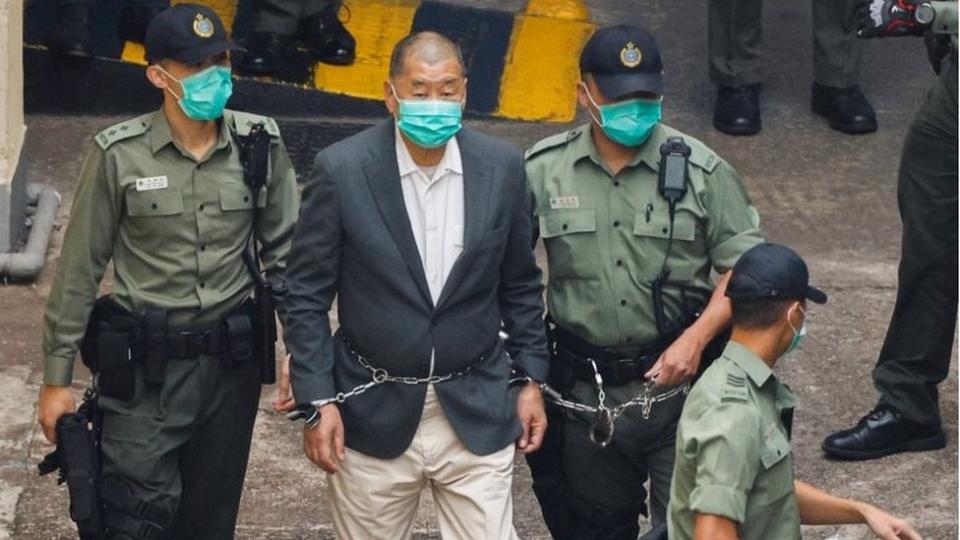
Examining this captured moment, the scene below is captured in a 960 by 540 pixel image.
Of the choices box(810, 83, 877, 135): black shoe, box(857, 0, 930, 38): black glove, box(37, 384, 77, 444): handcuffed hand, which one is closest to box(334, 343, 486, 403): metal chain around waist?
box(37, 384, 77, 444): handcuffed hand

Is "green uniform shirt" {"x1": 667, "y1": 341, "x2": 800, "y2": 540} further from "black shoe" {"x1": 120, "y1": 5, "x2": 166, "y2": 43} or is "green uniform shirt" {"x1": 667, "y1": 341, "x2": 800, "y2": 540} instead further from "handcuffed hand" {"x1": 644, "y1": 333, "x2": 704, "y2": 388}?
"black shoe" {"x1": 120, "y1": 5, "x2": 166, "y2": 43}

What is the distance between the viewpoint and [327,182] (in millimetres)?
5293

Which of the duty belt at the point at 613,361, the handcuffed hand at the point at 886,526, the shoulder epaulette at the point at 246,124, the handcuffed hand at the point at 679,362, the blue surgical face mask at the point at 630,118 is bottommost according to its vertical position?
the duty belt at the point at 613,361

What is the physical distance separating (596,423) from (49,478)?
2.04 meters

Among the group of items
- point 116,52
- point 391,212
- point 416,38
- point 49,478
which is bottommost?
point 49,478

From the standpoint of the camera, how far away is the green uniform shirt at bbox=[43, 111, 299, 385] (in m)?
5.59

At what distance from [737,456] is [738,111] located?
5.74 metres

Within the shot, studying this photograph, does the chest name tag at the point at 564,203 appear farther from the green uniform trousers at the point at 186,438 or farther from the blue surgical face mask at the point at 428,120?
the green uniform trousers at the point at 186,438

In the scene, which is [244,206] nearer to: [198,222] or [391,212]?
[198,222]

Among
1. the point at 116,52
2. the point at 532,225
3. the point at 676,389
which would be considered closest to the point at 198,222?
the point at 532,225

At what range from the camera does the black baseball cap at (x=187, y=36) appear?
561 centimetres

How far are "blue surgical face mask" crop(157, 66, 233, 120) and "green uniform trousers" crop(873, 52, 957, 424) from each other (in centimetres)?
259

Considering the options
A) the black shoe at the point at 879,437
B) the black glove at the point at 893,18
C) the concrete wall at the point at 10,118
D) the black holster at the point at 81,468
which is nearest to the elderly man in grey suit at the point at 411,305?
the black holster at the point at 81,468

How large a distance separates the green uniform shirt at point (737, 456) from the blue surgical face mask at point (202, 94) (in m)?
1.75
